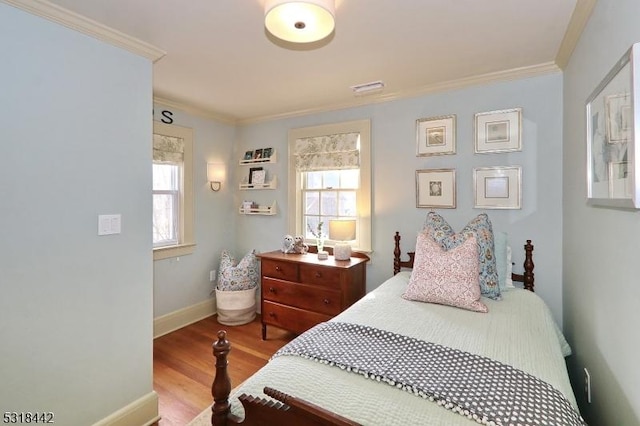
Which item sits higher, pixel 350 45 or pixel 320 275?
pixel 350 45

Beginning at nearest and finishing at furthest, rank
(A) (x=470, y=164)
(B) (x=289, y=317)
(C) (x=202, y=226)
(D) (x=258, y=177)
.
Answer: (A) (x=470, y=164) → (B) (x=289, y=317) → (C) (x=202, y=226) → (D) (x=258, y=177)

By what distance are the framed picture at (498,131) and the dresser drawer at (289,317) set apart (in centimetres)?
197

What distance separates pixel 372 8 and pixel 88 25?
5.17ft

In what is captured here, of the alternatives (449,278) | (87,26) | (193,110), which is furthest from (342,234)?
(87,26)

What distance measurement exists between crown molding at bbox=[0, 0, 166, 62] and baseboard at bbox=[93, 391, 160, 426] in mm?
2239

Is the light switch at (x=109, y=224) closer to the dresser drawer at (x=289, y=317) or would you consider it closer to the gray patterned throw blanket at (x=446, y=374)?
the gray patterned throw blanket at (x=446, y=374)

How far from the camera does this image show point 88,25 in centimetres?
176

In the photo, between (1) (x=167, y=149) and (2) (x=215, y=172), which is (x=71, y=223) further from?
(2) (x=215, y=172)

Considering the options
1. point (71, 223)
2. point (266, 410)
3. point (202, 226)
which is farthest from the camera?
point (202, 226)

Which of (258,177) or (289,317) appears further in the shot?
(258,177)

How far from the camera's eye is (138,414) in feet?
6.59

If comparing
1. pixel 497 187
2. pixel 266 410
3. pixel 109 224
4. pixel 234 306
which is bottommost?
pixel 234 306

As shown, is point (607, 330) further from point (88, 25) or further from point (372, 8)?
point (88, 25)

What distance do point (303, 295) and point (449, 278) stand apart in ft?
4.68
